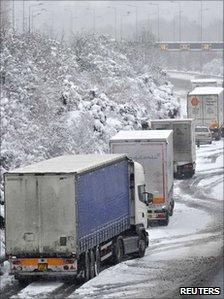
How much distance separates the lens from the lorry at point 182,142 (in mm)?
45375

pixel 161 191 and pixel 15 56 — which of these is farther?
pixel 15 56

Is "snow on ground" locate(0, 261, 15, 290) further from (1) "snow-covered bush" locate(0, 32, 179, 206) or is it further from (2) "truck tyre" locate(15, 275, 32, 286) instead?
(1) "snow-covered bush" locate(0, 32, 179, 206)

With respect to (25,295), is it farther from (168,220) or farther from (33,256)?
(168,220)

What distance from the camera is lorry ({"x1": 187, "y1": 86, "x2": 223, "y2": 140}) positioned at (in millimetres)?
66688

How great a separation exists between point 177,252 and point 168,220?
6.49 m

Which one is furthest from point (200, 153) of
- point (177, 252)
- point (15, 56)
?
point (177, 252)

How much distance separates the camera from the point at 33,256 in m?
23.0

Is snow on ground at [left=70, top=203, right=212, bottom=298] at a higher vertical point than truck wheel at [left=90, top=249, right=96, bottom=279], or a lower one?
lower

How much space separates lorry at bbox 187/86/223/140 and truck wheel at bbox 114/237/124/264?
40.8m

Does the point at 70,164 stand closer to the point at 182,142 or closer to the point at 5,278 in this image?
the point at 5,278

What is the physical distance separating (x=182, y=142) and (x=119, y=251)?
2045cm

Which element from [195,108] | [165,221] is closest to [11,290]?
[165,221]

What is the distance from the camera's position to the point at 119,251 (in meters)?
26.4

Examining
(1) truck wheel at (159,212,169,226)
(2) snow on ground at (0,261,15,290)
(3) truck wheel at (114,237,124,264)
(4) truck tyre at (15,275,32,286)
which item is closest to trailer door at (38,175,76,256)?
(4) truck tyre at (15,275,32,286)
